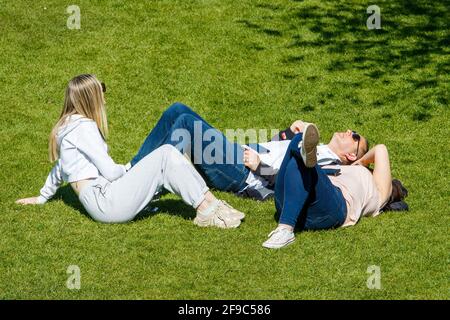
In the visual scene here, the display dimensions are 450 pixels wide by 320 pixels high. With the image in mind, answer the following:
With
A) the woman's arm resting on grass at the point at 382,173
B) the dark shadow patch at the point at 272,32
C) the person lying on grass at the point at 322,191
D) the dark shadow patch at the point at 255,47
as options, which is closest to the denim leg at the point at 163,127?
the person lying on grass at the point at 322,191

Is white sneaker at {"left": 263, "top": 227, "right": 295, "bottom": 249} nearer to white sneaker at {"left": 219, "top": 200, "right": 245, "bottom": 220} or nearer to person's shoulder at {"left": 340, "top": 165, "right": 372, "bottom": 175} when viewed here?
white sneaker at {"left": 219, "top": 200, "right": 245, "bottom": 220}

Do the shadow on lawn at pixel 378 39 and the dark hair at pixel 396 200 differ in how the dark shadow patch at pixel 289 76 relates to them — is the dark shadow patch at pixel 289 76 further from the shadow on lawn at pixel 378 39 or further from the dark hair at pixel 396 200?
the dark hair at pixel 396 200

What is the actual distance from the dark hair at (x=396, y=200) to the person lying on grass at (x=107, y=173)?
1.45m

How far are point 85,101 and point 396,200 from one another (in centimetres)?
308

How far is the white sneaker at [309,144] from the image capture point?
313 inches

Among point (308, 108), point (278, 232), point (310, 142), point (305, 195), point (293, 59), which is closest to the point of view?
point (310, 142)

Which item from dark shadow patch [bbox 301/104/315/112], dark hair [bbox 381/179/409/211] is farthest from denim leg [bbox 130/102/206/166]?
dark shadow patch [bbox 301/104/315/112]

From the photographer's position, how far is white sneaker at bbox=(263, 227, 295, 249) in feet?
27.7

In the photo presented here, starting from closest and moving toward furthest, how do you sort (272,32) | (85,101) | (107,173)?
(107,173), (85,101), (272,32)

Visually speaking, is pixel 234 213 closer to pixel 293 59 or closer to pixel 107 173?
pixel 107 173

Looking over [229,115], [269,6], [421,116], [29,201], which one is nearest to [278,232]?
[29,201]

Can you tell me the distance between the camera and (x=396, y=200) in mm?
9430

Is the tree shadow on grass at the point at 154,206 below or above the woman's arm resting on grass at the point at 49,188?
below

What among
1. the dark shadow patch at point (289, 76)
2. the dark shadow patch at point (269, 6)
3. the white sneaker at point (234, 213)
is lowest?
the white sneaker at point (234, 213)
